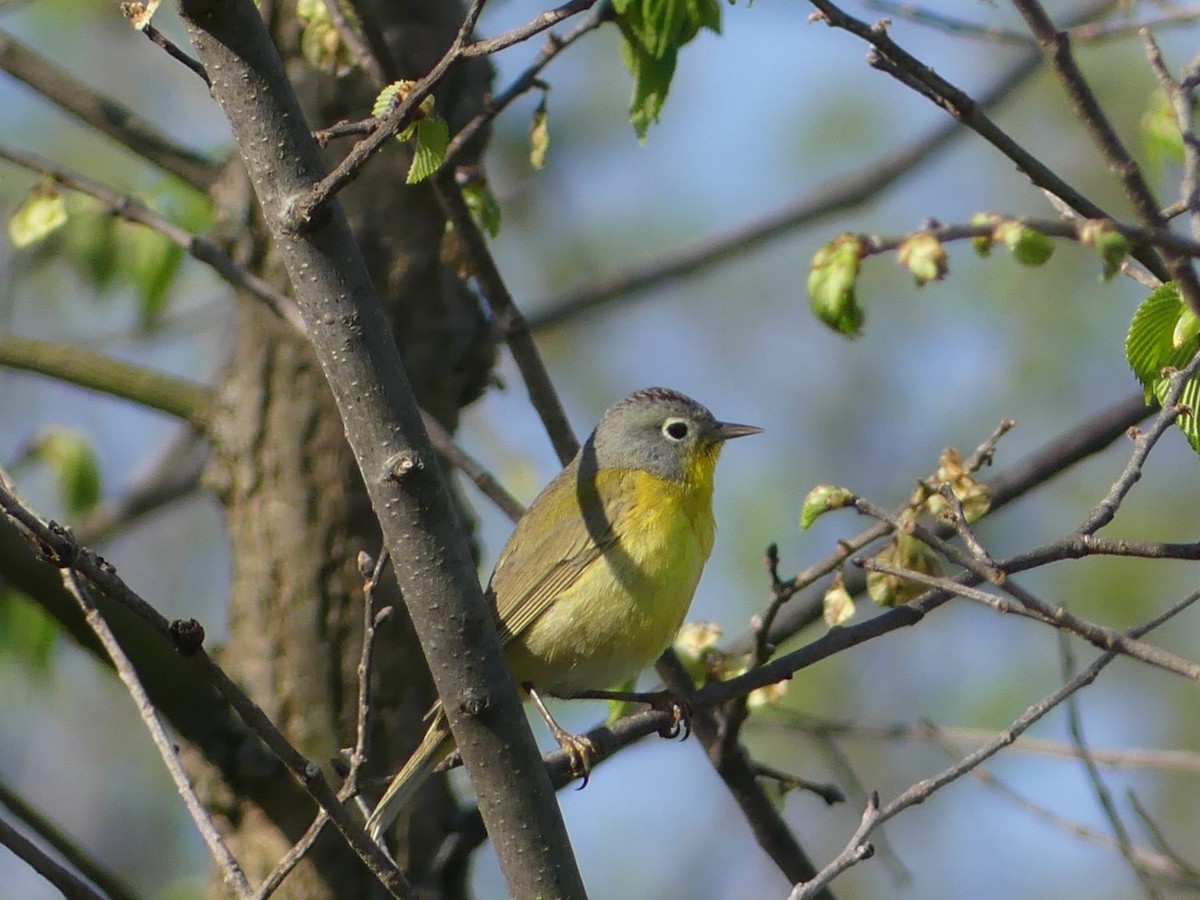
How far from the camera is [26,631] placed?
5.10 meters

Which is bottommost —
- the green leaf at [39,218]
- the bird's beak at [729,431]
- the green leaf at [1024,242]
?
the green leaf at [1024,242]

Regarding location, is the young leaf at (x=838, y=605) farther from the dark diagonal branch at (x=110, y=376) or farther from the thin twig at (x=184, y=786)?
the dark diagonal branch at (x=110, y=376)

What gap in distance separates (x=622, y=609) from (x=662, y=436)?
1.26 meters

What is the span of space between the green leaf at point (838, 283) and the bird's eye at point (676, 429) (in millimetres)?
3089

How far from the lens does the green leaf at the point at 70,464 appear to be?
550 cm

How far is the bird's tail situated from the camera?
4.38 metres

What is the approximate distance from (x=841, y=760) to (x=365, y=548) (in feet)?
6.21

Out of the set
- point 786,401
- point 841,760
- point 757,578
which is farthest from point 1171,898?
A: point 841,760

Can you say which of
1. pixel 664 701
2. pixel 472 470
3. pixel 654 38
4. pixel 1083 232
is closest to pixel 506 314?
pixel 472 470

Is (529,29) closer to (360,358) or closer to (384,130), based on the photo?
(384,130)

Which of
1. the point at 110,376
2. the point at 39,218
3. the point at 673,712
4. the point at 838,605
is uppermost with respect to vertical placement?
the point at 39,218

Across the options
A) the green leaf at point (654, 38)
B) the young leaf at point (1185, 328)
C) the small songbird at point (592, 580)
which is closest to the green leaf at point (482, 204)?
the green leaf at point (654, 38)

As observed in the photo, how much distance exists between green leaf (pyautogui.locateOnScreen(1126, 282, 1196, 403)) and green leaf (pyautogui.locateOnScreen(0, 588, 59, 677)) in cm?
391

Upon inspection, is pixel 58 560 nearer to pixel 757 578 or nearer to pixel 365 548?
pixel 365 548
